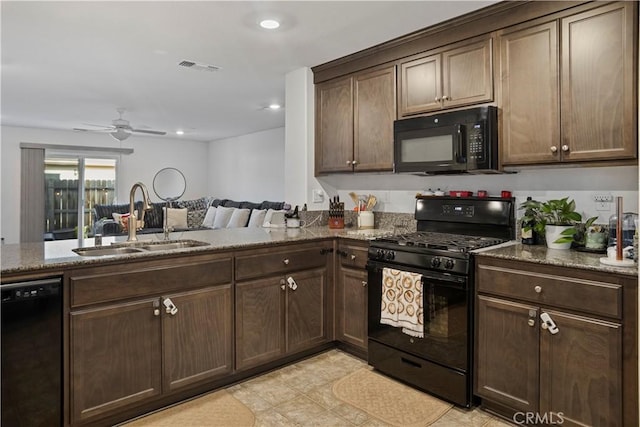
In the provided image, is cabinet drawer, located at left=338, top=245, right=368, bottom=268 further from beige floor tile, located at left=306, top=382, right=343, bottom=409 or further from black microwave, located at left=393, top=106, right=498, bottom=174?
beige floor tile, located at left=306, top=382, right=343, bottom=409

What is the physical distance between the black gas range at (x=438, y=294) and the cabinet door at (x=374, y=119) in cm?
58

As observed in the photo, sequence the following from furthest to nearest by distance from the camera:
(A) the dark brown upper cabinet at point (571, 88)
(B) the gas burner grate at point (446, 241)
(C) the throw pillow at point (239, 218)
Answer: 1. (C) the throw pillow at point (239, 218)
2. (B) the gas burner grate at point (446, 241)
3. (A) the dark brown upper cabinet at point (571, 88)

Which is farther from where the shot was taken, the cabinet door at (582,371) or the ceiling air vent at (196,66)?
the ceiling air vent at (196,66)

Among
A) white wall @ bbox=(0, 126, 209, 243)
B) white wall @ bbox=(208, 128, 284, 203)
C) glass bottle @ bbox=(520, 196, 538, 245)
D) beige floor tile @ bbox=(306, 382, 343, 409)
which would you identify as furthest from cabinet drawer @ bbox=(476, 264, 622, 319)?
white wall @ bbox=(0, 126, 209, 243)

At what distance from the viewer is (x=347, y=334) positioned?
2.99 meters

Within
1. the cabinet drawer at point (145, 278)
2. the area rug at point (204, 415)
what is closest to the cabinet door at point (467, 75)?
the cabinet drawer at point (145, 278)

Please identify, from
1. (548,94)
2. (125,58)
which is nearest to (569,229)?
(548,94)

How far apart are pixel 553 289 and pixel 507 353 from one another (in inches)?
16.7

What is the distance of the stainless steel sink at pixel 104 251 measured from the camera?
2320mm

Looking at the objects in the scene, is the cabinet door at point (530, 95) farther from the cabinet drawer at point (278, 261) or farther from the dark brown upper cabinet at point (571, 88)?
the cabinet drawer at point (278, 261)

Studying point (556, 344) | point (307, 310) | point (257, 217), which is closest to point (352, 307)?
point (307, 310)

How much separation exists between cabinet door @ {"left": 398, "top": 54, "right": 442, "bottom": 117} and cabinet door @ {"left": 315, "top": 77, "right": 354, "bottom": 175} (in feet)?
1.75

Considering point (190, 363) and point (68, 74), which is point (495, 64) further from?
point (68, 74)

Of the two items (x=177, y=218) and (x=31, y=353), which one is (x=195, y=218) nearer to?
(x=177, y=218)
